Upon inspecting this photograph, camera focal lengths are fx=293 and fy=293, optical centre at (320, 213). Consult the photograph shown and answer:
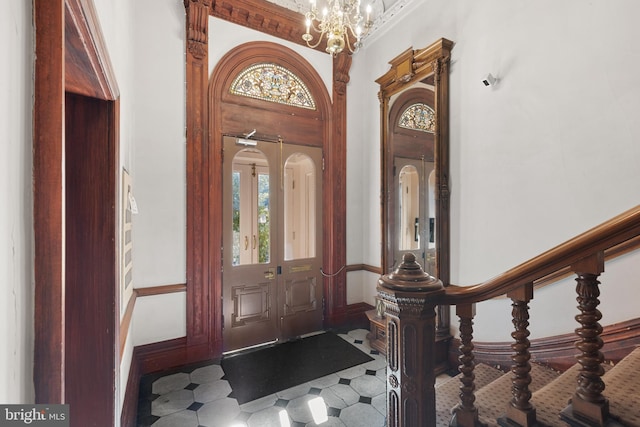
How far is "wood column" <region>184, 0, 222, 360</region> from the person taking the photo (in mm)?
3021

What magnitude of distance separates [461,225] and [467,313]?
5.53 feet

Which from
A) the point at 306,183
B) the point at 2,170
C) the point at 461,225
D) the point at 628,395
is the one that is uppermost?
the point at 306,183

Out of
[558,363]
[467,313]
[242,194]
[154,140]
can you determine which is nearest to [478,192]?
[558,363]

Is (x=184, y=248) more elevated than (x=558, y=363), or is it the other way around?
(x=184, y=248)

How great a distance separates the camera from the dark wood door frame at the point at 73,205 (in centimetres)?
67

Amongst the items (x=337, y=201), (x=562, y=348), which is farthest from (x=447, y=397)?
(x=337, y=201)

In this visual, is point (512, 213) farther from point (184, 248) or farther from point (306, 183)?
point (184, 248)

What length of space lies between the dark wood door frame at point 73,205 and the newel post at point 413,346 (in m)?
1.12

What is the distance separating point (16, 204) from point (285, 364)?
2915 millimetres

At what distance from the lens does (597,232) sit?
38.9 inches


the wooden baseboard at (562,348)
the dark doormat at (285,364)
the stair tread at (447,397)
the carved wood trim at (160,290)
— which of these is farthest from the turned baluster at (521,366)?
the carved wood trim at (160,290)

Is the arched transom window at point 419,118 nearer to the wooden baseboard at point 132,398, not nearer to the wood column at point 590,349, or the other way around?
the wood column at point 590,349

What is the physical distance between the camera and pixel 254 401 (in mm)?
2449

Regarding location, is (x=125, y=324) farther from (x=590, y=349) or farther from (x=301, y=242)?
(x=590, y=349)
